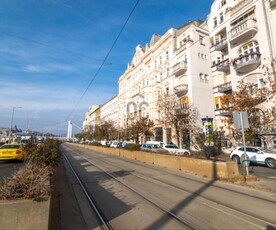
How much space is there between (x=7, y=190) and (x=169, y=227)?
11.2 feet

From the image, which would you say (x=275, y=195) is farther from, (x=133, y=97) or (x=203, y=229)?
(x=133, y=97)

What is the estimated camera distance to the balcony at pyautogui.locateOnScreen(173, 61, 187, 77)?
34803 millimetres

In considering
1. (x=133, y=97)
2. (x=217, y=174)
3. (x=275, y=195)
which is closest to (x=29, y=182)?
(x=275, y=195)

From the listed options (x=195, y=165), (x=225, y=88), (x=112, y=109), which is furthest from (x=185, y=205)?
(x=112, y=109)

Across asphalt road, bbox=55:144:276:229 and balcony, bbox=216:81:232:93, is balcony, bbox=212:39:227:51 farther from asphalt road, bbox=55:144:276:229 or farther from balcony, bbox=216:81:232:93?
asphalt road, bbox=55:144:276:229

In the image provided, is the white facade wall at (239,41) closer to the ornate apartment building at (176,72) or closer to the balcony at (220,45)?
the balcony at (220,45)

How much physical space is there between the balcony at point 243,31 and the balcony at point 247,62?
115 inches

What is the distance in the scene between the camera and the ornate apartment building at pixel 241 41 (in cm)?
2348

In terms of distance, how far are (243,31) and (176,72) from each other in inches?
530

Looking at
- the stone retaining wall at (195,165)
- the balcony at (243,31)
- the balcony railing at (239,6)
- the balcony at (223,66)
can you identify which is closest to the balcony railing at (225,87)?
the balcony at (223,66)

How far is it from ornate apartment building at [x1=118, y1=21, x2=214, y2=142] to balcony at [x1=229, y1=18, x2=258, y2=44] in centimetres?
457

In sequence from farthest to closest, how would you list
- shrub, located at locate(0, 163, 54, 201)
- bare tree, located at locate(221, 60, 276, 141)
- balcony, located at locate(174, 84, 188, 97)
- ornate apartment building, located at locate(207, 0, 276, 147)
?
balcony, located at locate(174, 84, 188, 97), ornate apartment building, located at locate(207, 0, 276, 147), bare tree, located at locate(221, 60, 276, 141), shrub, located at locate(0, 163, 54, 201)

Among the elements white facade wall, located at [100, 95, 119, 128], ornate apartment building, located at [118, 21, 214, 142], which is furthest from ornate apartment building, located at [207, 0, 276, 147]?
white facade wall, located at [100, 95, 119, 128]

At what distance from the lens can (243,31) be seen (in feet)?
82.5
